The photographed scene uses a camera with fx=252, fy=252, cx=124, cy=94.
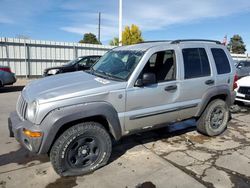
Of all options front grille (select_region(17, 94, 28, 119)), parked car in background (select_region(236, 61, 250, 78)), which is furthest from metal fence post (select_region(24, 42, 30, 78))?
front grille (select_region(17, 94, 28, 119))

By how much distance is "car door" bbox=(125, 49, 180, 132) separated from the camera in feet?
13.0

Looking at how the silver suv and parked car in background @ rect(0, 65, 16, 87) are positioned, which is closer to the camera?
the silver suv

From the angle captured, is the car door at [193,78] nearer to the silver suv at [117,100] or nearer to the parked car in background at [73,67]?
the silver suv at [117,100]

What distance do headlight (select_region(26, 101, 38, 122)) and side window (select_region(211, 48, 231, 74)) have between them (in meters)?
3.61

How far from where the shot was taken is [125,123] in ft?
13.0

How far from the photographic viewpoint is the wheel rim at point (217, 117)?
5.37 meters

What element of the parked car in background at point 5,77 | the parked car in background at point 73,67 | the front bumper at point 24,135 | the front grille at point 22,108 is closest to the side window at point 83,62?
the parked car in background at point 73,67

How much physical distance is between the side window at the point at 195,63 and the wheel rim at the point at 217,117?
3.07ft

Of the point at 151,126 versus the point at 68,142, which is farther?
the point at 151,126

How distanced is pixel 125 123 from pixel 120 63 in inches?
43.6

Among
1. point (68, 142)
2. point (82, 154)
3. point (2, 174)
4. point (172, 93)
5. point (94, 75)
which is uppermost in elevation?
point (94, 75)

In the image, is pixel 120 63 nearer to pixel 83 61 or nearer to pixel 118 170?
pixel 118 170

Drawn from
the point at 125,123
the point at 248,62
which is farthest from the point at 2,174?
the point at 248,62

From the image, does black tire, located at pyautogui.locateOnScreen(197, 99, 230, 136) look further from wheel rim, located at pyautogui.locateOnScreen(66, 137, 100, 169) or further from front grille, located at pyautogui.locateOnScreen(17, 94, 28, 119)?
front grille, located at pyautogui.locateOnScreen(17, 94, 28, 119)
